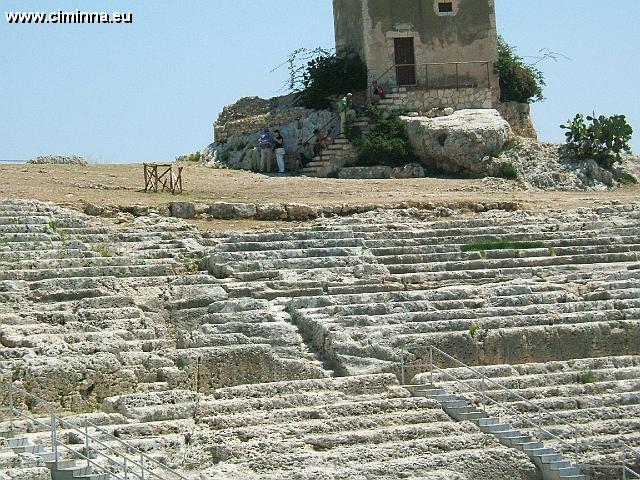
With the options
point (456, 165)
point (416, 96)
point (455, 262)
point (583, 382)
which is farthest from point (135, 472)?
point (416, 96)

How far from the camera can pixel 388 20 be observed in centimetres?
3234

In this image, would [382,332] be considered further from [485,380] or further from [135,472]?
[135,472]

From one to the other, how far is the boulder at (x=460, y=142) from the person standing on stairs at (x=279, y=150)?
2782mm

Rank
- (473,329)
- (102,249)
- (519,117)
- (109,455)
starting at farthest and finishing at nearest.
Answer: (519,117) → (102,249) → (473,329) → (109,455)

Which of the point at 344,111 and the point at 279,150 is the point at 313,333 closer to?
the point at 279,150

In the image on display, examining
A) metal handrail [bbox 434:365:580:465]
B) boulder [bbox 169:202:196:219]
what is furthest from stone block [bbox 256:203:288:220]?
metal handrail [bbox 434:365:580:465]

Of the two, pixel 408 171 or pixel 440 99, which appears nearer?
pixel 408 171

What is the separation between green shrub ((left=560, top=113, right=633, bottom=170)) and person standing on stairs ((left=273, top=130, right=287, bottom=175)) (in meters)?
6.09

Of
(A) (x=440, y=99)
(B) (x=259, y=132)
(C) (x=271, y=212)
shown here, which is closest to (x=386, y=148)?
(A) (x=440, y=99)

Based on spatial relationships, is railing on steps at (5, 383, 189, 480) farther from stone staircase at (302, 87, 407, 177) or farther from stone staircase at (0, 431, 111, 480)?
stone staircase at (302, 87, 407, 177)

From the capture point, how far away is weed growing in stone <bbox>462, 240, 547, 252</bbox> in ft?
72.6

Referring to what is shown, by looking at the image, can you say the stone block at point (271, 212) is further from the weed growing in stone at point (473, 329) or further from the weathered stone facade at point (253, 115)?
the weathered stone facade at point (253, 115)

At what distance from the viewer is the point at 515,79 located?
3328 cm

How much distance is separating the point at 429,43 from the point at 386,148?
358 cm
